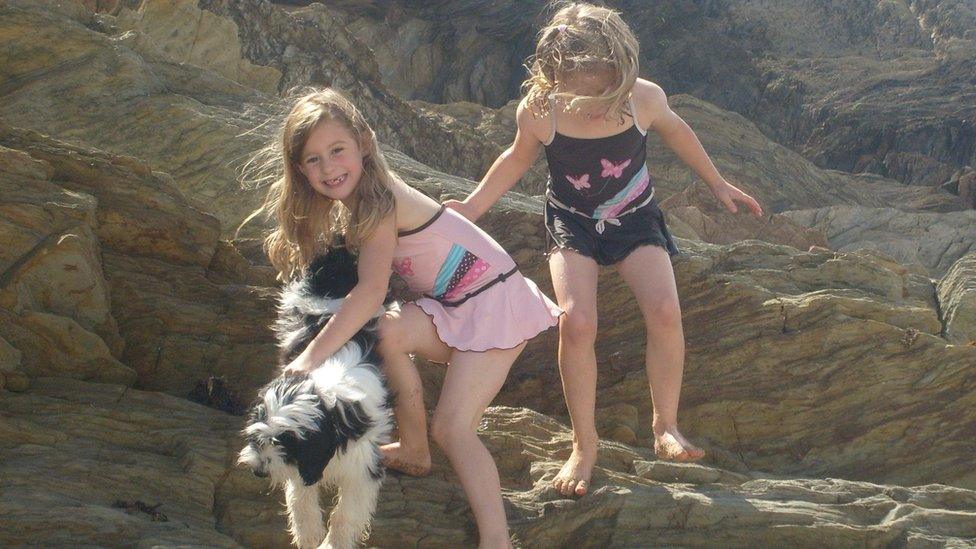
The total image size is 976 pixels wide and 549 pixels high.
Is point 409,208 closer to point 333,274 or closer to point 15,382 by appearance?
point 333,274

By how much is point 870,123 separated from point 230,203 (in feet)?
66.8

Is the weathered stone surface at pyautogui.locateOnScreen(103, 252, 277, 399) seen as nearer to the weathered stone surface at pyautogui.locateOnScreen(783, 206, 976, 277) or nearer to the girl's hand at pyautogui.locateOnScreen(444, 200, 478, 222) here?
→ the girl's hand at pyautogui.locateOnScreen(444, 200, 478, 222)

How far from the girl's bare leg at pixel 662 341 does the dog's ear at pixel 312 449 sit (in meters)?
1.71

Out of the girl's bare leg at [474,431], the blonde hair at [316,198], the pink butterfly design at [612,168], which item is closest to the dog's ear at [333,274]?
the blonde hair at [316,198]

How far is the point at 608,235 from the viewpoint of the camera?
538 centimetres

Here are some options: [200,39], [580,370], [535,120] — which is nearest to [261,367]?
[580,370]

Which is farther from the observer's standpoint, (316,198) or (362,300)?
(316,198)

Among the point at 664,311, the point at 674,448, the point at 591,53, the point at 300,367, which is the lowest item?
the point at 674,448

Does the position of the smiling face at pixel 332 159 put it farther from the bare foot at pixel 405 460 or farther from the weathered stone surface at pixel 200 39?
the weathered stone surface at pixel 200 39

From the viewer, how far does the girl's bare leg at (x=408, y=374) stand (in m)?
4.67

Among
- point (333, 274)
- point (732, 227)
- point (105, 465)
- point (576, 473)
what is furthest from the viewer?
point (732, 227)

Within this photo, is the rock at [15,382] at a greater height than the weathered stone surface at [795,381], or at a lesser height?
lesser

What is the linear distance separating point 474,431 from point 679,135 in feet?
6.03

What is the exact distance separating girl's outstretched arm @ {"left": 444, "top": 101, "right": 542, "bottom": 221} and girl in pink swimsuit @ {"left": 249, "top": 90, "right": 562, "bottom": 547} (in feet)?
1.50
